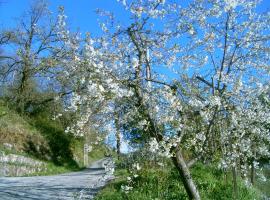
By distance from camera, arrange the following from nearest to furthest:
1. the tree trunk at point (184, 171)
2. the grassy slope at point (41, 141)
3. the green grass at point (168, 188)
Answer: the tree trunk at point (184, 171)
the green grass at point (168, 188)
the grassy slope at point (41, 141)

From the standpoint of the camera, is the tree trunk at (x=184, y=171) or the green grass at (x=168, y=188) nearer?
the tree trunk at (x=184, y=171)

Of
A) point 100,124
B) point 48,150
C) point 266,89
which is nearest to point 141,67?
point 100,124

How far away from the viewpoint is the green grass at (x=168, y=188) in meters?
9.43

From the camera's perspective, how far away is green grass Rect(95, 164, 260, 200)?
371 inches

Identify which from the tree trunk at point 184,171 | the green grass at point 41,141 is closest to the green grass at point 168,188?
the tree trunk at point 184,171

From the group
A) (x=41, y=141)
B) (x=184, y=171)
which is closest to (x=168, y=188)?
(x=184, y=171)

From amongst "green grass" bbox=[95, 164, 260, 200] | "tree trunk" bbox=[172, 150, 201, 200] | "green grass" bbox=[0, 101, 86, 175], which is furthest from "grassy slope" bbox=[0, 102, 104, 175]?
"tree trunk" bbox=[172, 150, 201, 200]

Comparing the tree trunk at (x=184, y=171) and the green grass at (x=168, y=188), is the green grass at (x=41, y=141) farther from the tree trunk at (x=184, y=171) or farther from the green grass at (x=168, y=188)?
the tree trunk at (x=184, y=171)

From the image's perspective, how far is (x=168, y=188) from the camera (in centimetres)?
1020

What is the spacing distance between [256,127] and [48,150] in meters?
15.9

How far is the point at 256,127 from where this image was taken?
9.22m

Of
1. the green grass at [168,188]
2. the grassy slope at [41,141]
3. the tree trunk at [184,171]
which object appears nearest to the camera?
the tree trunk at [184,171]

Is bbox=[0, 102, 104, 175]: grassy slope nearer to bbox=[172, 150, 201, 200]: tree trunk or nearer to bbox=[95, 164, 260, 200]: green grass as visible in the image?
bbox=[95, 164, 260, 200]: green grass

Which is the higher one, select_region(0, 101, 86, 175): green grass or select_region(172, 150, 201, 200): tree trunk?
select_region(0, 101, 86, 175): green grass
